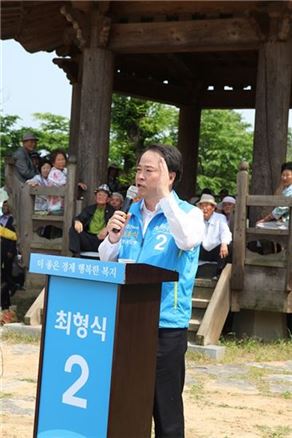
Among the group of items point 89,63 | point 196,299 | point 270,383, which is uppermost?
point 89,63

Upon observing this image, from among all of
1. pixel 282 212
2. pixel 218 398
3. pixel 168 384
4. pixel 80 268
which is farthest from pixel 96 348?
pixel 282 212

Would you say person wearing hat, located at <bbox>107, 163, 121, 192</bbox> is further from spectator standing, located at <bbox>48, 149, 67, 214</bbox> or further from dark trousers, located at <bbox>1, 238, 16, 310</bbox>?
spectator standing, located at <bbox>48, 149, 67, 214</bbox>

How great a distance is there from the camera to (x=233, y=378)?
283 inches

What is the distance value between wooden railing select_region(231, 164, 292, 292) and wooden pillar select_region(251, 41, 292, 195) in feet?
2.63

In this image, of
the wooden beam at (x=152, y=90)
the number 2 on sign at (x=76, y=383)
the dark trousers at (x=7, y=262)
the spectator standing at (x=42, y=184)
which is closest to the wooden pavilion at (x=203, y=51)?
the spectator standing at (x=42, y=184)

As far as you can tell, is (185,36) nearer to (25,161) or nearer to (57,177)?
(57,177)

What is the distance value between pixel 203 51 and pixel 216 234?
294 centimetres

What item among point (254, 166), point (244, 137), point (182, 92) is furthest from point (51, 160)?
point (244, 137)

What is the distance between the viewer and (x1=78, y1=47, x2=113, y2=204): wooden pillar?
1038 centimetres

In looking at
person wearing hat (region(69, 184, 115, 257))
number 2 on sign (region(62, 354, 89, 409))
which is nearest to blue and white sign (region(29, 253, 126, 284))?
number 2 on sign (region(62, 354, 89, 409))

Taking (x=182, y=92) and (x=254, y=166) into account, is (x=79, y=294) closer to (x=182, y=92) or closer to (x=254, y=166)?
(x=254, y=166)

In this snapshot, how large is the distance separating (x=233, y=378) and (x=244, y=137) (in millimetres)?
31500

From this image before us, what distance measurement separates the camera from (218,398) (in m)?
6.32

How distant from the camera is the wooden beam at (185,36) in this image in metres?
9.91
